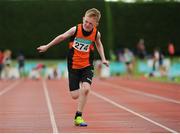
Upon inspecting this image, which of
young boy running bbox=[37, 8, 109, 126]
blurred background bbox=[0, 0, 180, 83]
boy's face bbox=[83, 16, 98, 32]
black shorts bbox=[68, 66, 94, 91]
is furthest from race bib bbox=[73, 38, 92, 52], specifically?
blurred background bbox=[0, 0, 180, 83]

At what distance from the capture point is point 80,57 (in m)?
11.6

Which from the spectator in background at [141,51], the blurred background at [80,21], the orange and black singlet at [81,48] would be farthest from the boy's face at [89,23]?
the blurred background at [80,21]

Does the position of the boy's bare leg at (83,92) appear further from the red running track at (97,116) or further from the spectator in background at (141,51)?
the spectator in background at (141,51)

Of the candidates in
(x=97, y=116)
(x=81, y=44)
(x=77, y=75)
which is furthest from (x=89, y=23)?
(x=97, y=116)

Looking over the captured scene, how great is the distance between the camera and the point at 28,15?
47.6 metres

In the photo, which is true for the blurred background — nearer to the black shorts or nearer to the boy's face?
the black shorts

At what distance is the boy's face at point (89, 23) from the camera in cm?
1116

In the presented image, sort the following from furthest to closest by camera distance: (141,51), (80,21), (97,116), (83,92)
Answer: (80,21), (141,51), (97,116), (83,92)

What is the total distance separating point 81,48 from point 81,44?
7 centimetres

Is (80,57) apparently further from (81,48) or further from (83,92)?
(83,92)

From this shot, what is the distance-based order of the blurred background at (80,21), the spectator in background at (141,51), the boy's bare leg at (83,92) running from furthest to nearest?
the blurred background at (80,21)
the spectator in background at (141,51)
the boy's bare leg at (83,92)

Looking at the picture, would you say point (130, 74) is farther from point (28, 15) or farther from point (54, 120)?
point (54, 120)

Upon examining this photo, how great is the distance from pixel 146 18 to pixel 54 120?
36.4 metres

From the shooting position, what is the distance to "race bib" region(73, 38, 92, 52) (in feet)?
37.7
